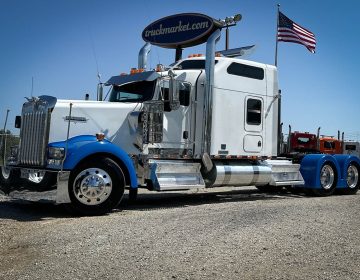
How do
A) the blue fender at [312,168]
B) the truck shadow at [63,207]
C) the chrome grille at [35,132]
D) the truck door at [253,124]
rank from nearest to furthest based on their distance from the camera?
the truck shadow at [63,207] < the chrome grille at [35,132] < the truck door at [253,124] < the blue fender at [312,168]

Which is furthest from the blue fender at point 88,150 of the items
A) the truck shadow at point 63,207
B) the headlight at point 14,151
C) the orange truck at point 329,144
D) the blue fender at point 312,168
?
the orange truck at point 329,144

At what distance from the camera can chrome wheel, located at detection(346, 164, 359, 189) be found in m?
14.9

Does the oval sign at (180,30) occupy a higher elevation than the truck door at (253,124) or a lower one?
higher

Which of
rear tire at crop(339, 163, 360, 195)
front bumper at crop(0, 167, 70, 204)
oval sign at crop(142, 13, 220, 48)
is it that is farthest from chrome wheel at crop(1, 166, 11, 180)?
rear tire at crop(339, 163, 360, 195)

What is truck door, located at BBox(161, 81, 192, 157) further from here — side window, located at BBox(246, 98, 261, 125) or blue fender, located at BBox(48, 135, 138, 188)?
side window, located at BBox(246, 98, 261, 125)

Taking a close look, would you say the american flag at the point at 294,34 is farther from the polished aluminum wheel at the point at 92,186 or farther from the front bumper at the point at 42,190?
the front bumper at the point at 42,190

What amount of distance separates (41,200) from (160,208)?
8.52ft

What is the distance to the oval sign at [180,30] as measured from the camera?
10.8m

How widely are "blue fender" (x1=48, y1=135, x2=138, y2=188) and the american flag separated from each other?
13122 mm

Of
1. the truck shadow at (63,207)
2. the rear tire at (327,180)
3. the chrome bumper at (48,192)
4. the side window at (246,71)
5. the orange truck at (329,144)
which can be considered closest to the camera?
the chrome bumper at (48,192)

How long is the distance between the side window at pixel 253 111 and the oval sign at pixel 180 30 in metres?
2.05

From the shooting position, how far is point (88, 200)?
27.3ft

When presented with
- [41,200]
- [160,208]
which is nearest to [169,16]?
[160,208]

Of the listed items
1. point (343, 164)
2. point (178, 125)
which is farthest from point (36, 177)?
point (343, 164)
